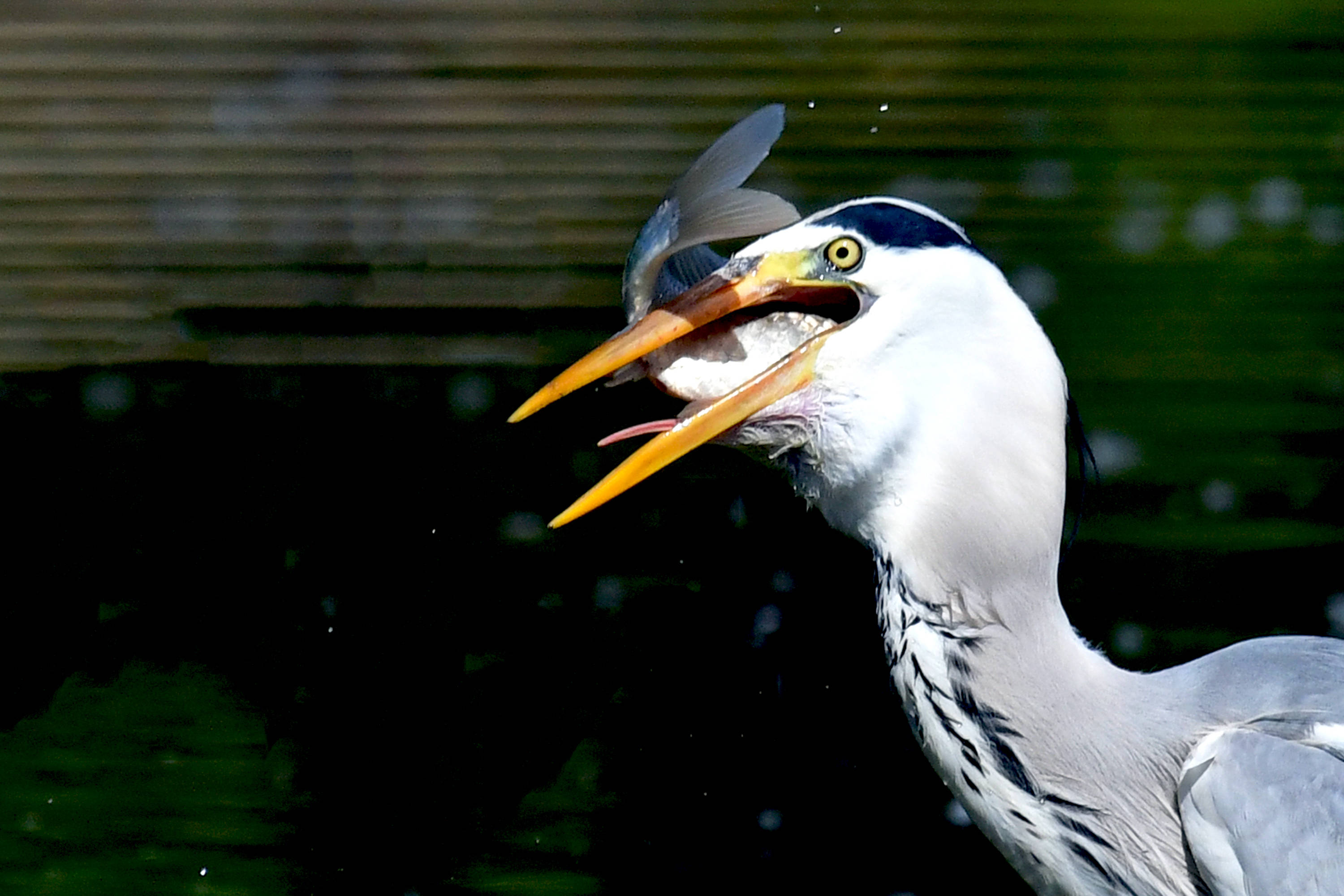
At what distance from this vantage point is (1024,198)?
2.04m

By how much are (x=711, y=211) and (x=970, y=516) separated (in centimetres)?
35

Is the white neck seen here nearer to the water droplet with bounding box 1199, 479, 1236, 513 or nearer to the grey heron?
the grey heron

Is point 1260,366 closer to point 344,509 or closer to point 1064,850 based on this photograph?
point 1064,850

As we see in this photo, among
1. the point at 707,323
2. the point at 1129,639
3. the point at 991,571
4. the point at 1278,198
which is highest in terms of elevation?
the point at 707,323

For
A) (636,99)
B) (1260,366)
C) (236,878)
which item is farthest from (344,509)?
(1260,366)

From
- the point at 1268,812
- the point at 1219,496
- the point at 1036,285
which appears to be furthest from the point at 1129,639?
the point at 1268,812

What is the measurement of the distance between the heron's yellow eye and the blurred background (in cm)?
86

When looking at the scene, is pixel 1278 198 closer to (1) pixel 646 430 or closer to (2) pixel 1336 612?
(2) pixel 1336 612

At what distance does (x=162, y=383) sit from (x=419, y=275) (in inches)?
17.0

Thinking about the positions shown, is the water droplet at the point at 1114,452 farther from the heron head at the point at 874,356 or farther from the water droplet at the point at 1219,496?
the heron head at the point at 874,356

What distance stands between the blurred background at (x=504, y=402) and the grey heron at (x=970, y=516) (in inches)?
32.4

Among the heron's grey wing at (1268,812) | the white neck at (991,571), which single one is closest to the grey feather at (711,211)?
the white neck at (991,571)

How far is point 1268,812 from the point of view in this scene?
1040 millimetres

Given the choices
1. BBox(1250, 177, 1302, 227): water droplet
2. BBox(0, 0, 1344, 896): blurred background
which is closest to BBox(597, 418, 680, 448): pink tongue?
BBox(0, 0, 1344, 896): blurred background
